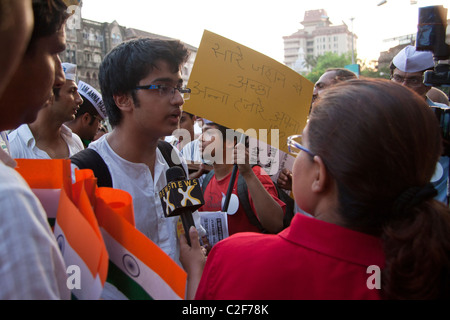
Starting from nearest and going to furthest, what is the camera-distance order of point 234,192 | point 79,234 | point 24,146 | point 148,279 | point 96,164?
point 79,234
point 148,279
point 96,164
point 234,192
point 24,146

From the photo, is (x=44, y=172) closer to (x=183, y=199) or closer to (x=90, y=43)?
(x=183, y=199)

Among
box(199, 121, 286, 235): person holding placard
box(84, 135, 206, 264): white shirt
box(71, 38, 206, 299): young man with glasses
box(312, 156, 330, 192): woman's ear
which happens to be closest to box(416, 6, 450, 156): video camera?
box(199, 121, 286, 235): person holding placard

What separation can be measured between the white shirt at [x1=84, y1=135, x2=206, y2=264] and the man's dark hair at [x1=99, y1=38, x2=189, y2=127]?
321mm

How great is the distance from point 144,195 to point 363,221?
1.31 metres

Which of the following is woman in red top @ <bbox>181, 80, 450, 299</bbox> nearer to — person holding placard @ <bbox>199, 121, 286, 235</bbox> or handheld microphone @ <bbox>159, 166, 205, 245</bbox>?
handheld microphone @ <bbox>159, 166, 205, 245</bbox>

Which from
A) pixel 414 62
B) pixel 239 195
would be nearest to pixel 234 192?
pixel 239 195

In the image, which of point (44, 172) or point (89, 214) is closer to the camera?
point (89, 214)

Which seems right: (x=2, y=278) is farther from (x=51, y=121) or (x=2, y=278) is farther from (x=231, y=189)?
(x=51, y=121)

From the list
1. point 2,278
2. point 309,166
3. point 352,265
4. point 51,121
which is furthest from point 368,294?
point 51,121

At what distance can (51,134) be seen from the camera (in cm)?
357

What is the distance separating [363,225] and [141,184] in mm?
1339

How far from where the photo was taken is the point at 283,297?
1.18 metres

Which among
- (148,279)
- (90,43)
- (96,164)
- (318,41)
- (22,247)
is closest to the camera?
(22,247)

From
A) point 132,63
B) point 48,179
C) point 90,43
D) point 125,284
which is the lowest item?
point 125,284
